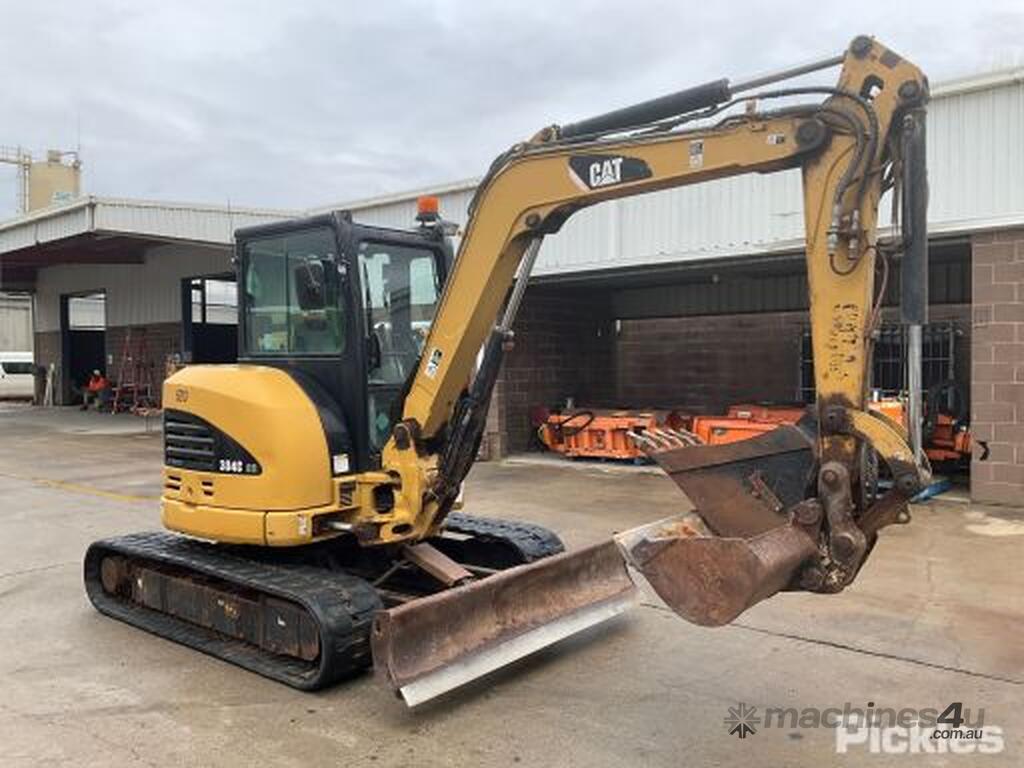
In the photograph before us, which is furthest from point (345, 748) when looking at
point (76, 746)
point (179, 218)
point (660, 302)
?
point (179, 218)

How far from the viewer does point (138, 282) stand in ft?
91.7

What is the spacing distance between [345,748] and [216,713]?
823 millimetres

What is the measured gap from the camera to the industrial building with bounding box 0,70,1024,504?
10.1 metres

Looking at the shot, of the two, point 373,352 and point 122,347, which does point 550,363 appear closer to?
point 373,352

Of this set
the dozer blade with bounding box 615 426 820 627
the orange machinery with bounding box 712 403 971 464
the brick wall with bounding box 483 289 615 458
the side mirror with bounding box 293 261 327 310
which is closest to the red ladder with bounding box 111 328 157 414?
the brick wall with bounding box 483 289 615 458

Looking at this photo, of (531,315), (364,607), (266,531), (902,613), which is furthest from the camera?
(531,315)

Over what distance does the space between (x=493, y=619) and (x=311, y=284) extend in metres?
2.19

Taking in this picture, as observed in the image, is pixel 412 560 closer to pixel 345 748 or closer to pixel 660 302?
pixel 345 748

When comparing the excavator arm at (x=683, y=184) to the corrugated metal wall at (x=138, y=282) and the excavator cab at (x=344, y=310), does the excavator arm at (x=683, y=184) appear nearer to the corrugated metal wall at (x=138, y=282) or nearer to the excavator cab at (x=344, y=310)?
the excavator cab at (x=344, y=310)

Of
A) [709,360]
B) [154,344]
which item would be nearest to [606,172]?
[709,360]

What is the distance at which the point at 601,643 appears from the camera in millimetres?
5680

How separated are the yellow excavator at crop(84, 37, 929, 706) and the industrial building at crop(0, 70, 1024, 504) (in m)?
6.51

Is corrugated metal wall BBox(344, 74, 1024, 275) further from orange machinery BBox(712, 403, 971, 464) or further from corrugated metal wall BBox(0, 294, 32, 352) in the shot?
corrugated metal wall BBox(0, 294, 32, 352)

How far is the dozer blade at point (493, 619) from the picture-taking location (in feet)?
14.7
